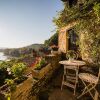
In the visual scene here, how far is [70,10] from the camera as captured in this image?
27.6 ft

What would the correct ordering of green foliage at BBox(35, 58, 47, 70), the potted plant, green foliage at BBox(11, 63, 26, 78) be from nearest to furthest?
green foliage at BBox(11, 63, 26, 78), the potted plant, green foliage at BBox(35, 58, 47, 70)

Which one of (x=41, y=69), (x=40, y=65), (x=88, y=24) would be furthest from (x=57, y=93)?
(x=88, y=24)

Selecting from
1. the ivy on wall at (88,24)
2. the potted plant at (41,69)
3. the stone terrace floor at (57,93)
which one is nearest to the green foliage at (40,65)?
the potted plant at (41,69)

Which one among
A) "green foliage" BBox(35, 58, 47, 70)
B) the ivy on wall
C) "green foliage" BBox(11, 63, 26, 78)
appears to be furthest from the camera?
"green foliage" BBox(35, 58, 47, 70)

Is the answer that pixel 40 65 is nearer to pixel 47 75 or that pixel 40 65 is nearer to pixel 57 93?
pixel 47 75

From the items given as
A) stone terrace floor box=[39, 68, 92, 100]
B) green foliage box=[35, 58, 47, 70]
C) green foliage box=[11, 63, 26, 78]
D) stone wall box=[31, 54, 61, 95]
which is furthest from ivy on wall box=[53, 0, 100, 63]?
green foliage box=[11, 63, 26, 78]

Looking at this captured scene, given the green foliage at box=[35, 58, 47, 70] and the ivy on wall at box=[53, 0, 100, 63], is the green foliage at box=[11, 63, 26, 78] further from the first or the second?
the ivy on wall at box=[53, 0, 100, 63]

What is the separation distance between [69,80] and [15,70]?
8.70 feet

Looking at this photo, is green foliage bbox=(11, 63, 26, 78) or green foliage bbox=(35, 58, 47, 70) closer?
green foliage bbox=(11, 63, 26, 78)

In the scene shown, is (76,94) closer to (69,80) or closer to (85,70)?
(69,80)

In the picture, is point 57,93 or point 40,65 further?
point 40,65

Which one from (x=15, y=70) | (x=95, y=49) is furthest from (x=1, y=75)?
(x=95, y=49)

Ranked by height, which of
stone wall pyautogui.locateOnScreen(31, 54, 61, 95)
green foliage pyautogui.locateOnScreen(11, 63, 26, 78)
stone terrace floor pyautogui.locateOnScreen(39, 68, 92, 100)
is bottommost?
stone terrace floor pyautogui.locateOnScreen(39, 68, 92, 100)

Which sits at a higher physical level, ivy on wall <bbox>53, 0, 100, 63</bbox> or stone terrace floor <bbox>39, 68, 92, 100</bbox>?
ivy on wall <bbox>53, 0, 100, 63</bbox>
